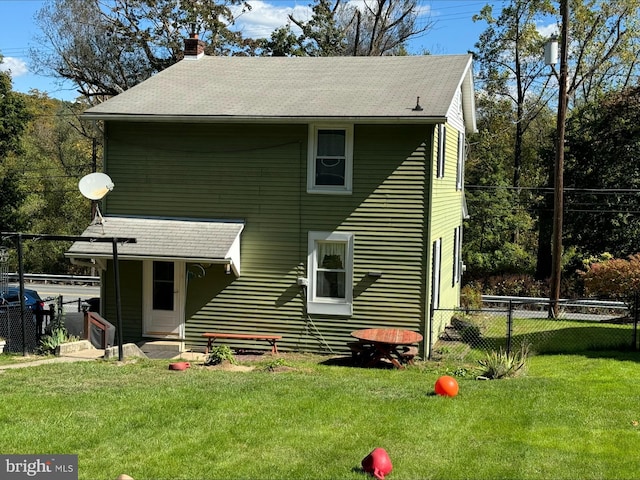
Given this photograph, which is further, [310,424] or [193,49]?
[193,49]

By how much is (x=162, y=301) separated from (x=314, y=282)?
12.0ft

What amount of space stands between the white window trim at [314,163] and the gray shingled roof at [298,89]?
419 mm

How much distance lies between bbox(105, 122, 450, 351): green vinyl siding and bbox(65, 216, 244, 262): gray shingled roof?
0.32 m

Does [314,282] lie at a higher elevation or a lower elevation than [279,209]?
lower

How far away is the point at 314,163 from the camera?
1529 centimetres

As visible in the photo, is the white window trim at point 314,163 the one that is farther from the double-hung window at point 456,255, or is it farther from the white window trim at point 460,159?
the double-hung window at point 456,255

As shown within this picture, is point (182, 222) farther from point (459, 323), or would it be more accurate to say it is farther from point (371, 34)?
point (371, 34)

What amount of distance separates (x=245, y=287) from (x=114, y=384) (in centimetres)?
535

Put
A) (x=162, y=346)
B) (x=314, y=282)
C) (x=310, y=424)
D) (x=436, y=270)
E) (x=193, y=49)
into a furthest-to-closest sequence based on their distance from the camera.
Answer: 1. (x=193, y=49)
2. (x=436, y=270)
3. (x=162, y=346)
4. (x=314, y=282)
5. (x=310, y=424)

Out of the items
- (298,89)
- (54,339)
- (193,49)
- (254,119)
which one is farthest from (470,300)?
(54,339)

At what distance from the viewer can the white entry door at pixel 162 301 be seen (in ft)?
52.1

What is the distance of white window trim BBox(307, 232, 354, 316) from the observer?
15.2m

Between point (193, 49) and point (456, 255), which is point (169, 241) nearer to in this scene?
point (193, 49)

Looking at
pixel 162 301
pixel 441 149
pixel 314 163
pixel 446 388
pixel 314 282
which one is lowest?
pixel 446 388
